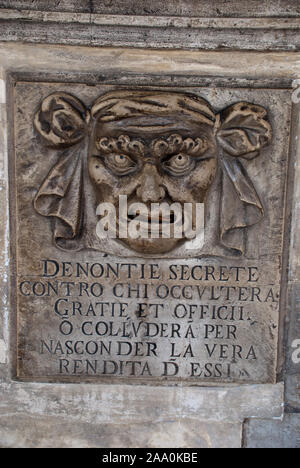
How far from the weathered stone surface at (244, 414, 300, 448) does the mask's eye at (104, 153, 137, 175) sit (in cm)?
166

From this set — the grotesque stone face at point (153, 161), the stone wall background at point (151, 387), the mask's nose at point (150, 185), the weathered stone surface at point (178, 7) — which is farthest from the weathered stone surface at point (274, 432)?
the weathered stone surface at point (178, 7)

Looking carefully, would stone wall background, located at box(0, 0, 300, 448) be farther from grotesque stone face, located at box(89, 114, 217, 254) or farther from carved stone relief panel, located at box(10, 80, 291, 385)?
grotesque stone face, located at box(89, 114, 217, 254)

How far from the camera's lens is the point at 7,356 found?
2785 mm

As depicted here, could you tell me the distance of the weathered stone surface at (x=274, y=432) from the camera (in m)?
2.81

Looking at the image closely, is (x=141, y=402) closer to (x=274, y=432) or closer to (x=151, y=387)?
(x=151, y=387)

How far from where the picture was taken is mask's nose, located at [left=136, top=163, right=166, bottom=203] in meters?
2.51

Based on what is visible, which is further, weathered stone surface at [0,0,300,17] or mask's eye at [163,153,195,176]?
mask's eye at [163,153,195,176]

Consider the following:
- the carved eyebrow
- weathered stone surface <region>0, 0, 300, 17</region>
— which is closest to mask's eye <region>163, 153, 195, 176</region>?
the carved eyebrow

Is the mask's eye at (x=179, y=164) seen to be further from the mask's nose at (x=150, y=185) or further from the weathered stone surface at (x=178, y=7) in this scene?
the weathered stone surface at (x=178, y=7)

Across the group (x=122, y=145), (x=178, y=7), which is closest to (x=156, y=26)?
(x=178, y=7)

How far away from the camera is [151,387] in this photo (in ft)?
9.18

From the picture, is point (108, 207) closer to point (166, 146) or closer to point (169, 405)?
point (166, 146)

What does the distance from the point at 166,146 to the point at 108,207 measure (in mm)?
474

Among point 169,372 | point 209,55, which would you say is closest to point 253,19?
point 209,55
